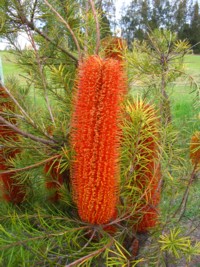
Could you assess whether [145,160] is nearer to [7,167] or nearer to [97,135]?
[97,135]

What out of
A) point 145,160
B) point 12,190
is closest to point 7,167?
point 12,190

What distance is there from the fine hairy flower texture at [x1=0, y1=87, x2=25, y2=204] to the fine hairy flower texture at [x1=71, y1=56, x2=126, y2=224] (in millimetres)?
318

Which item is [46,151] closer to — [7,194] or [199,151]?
[7,194]

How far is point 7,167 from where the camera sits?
100 centimetres

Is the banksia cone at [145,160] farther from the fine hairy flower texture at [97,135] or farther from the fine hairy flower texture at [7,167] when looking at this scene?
the fine hairy flower texture at [7,167]

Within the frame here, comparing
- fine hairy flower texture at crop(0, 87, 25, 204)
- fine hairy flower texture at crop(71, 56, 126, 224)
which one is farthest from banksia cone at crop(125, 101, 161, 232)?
fine hairy flower texture at crop(0, 87, 25, 204)

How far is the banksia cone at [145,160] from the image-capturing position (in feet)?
2.27

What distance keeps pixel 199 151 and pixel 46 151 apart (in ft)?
1.27

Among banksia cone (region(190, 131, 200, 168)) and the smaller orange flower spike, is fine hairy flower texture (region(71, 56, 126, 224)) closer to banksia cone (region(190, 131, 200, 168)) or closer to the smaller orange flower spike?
banksia cone (region(190, 131, 200, 168))

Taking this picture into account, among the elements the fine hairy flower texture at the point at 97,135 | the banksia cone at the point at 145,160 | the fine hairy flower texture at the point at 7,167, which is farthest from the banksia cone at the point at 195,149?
the fine hairy flower texture at the point at 7,167

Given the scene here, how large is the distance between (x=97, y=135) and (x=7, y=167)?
19.5 inches

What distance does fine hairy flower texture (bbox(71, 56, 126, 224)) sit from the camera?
0.58 metres

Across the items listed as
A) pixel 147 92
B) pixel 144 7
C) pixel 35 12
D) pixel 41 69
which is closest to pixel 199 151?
pixel 147 92

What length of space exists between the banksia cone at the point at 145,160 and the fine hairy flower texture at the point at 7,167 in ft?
1.12
